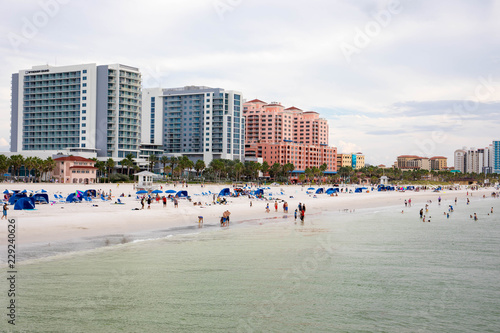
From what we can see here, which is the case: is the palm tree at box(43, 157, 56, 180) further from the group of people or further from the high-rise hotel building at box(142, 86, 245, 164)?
the group of people

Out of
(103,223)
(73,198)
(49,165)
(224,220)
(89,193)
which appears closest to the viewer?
(103,223)

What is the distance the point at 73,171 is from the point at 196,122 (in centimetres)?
7649

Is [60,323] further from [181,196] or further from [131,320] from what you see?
[181,196]

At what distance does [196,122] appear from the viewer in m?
179

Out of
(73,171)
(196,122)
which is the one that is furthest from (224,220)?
(196,122)

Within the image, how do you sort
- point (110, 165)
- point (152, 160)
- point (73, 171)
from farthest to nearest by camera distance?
point (152, 160) < point (110, 165) < point (73, 171)

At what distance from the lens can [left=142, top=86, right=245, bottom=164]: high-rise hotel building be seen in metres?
173

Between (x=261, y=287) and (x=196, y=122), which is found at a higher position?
(x=196, y=122)

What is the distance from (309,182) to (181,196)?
372ft

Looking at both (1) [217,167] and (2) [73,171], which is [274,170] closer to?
(1) [217,167]

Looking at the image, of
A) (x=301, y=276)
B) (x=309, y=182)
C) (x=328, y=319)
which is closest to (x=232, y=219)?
(x=301, y=276)

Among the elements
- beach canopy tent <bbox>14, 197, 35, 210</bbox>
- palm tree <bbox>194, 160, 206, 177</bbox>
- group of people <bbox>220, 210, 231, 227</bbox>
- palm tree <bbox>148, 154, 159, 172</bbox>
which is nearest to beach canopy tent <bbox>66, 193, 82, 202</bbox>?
beach canopy tent <bbox>14, 197, 35, 210</bbox>

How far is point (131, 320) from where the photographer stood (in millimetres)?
17062

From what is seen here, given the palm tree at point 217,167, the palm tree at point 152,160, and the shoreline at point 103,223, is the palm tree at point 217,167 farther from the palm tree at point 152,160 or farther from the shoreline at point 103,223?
the shoreline at point 103,223
